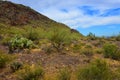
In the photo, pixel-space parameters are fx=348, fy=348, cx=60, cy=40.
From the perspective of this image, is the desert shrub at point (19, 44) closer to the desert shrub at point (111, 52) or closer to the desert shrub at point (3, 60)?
the desert shrub at point (3, 60)

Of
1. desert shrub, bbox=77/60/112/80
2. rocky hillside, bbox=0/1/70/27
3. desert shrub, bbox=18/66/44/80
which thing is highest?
rocky hillside, bbox=0/1/70/27

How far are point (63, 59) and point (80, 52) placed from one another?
2391 millimetres

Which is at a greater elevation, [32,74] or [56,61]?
[56,61]

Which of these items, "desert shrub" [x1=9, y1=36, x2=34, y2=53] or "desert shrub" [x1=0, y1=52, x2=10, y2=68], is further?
"desert shrub" [x1=9, y1=36, x2=34, y2=53]

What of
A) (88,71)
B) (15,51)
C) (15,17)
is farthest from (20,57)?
(15,17)

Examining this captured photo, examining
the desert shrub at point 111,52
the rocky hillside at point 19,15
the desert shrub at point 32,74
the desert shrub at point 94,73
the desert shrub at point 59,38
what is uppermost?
the rocky hillside at point 19,15

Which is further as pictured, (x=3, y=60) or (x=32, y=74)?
(x=3, y=60)

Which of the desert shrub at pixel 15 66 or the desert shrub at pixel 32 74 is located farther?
the desert shrub at pixel 15 66

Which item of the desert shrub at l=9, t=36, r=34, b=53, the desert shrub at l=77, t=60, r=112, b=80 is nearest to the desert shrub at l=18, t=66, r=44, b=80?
the desert shrub at l=77, t=60, r=112, b=80

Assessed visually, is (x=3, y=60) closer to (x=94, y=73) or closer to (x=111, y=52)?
(x=94, y=73)

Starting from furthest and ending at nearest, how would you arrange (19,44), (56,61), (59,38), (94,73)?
(59,38) < (19,44) < (56,61) < (94,73)

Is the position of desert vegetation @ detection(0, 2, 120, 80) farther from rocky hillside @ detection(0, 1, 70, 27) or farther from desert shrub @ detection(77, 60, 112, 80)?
rocky hillside @ detection(0, 1, 70, 27)

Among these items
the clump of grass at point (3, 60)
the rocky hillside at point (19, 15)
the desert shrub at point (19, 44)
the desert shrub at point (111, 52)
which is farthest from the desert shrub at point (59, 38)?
the rocky hillside at point (19, 15)

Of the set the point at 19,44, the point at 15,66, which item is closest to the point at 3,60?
the point at 15,66
